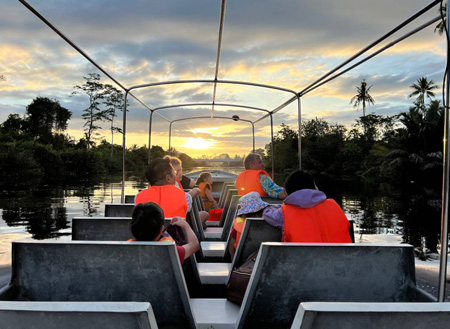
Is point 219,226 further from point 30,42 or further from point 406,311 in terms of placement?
point 406,311

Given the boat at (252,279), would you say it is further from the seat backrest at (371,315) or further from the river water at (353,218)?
the river water at (353,218)

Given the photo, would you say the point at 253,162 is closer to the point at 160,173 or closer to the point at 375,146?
the point at 160,173

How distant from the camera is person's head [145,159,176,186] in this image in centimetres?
371

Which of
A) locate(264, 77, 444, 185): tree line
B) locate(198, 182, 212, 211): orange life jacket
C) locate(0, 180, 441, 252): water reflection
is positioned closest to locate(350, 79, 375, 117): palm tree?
locate(264, 77, 444, 185): tree line

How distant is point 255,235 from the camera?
3082 millimetres

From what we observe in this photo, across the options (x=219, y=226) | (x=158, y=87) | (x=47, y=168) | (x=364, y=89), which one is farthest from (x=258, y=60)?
(x=364, y=89)

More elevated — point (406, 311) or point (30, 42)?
point (30, 42)

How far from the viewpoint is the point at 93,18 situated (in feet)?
12.3

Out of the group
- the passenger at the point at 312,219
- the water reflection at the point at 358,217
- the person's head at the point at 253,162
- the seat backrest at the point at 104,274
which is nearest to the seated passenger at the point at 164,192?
the passenger at the point at 312,219

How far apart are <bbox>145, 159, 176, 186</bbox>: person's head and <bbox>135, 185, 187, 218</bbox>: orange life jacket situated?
6 centimetres

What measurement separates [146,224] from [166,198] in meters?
1.42

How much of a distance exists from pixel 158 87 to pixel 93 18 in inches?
131

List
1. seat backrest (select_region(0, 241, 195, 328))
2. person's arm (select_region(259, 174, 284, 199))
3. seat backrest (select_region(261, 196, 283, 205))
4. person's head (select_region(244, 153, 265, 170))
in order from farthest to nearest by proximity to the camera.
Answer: person's head (select_region(244, 153, 265, 170)) < person's arm (select_region(259, 174, 284, 199)) < seat backrest (select_region(261, 196, 283, 205)) < seat backrest (select_region(0, 241, 195, 328))

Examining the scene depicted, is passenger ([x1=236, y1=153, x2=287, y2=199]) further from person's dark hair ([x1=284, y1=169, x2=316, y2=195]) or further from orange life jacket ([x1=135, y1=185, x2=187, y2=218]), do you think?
person's dark hair ([x1=284, y1=169, x2=316, y2=195])
